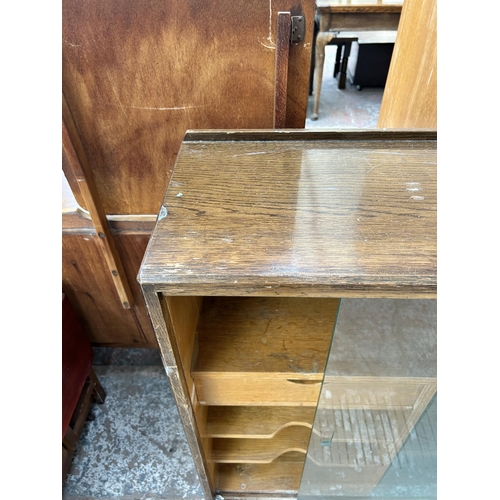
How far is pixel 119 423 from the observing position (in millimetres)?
1315

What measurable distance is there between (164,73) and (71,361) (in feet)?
2.79

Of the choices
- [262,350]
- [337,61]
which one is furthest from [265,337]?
[337,61]

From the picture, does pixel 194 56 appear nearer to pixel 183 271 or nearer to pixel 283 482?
pixel 183 271

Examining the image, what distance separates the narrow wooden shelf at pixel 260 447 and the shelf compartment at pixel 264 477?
0.47 feet

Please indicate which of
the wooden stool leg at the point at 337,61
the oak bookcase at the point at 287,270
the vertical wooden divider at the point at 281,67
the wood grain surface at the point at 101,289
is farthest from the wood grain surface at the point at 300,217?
the wooden stool leg at the point at 337,61

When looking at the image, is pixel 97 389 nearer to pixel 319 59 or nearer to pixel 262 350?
pixel 262 350

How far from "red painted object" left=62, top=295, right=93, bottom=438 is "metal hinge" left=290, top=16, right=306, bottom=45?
0.91 metres

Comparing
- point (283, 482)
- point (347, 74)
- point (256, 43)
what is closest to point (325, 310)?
point (256, 43)

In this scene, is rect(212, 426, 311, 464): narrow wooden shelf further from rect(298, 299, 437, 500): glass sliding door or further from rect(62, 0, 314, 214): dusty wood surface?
rect(62, 0, 314, 214): dusty wood surface

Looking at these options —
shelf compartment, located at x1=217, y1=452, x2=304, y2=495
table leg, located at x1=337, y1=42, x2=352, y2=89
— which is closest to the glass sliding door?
shelf compartment, located at x1=217, y1=452, x2=304, y2=495

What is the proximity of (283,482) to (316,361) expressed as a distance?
619 mm

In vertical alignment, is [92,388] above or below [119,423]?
above

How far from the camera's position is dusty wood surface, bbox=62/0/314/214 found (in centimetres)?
68

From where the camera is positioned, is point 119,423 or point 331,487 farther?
point 119,423
